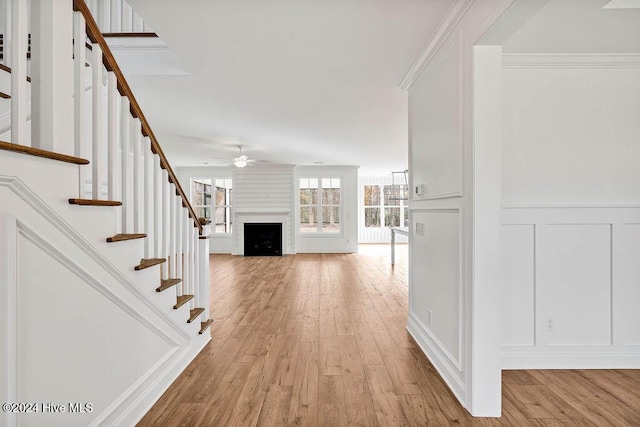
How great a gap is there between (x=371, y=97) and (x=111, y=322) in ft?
10.3

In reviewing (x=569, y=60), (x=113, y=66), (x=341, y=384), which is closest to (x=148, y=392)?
(x=341, y=384)

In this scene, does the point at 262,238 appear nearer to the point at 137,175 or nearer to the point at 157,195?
the point at 157,195

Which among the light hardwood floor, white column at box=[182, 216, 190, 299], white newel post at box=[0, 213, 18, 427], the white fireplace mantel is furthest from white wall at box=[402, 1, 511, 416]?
the white fireplace mantel

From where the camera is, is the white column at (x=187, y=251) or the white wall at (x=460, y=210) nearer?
the white wall at (x=460, y=210)

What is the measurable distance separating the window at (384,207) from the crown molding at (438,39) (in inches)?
350

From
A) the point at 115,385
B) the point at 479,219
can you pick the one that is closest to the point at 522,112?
the point at 479,219

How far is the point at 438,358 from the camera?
2.40 meters

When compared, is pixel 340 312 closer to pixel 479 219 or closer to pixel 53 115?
pixel 479 219

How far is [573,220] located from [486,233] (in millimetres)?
1079

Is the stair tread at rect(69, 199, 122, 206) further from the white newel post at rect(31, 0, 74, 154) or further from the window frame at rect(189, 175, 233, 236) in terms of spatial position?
the window frame at rect(189, 175, 233, 236)

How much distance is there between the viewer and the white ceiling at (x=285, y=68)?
6.87 ft

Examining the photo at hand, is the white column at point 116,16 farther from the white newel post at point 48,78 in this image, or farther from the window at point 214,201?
the window at point 214,201

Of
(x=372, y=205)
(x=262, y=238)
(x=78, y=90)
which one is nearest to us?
(x=78, y=90)

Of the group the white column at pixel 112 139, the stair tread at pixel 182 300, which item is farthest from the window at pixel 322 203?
the white column at pixel 112 139
